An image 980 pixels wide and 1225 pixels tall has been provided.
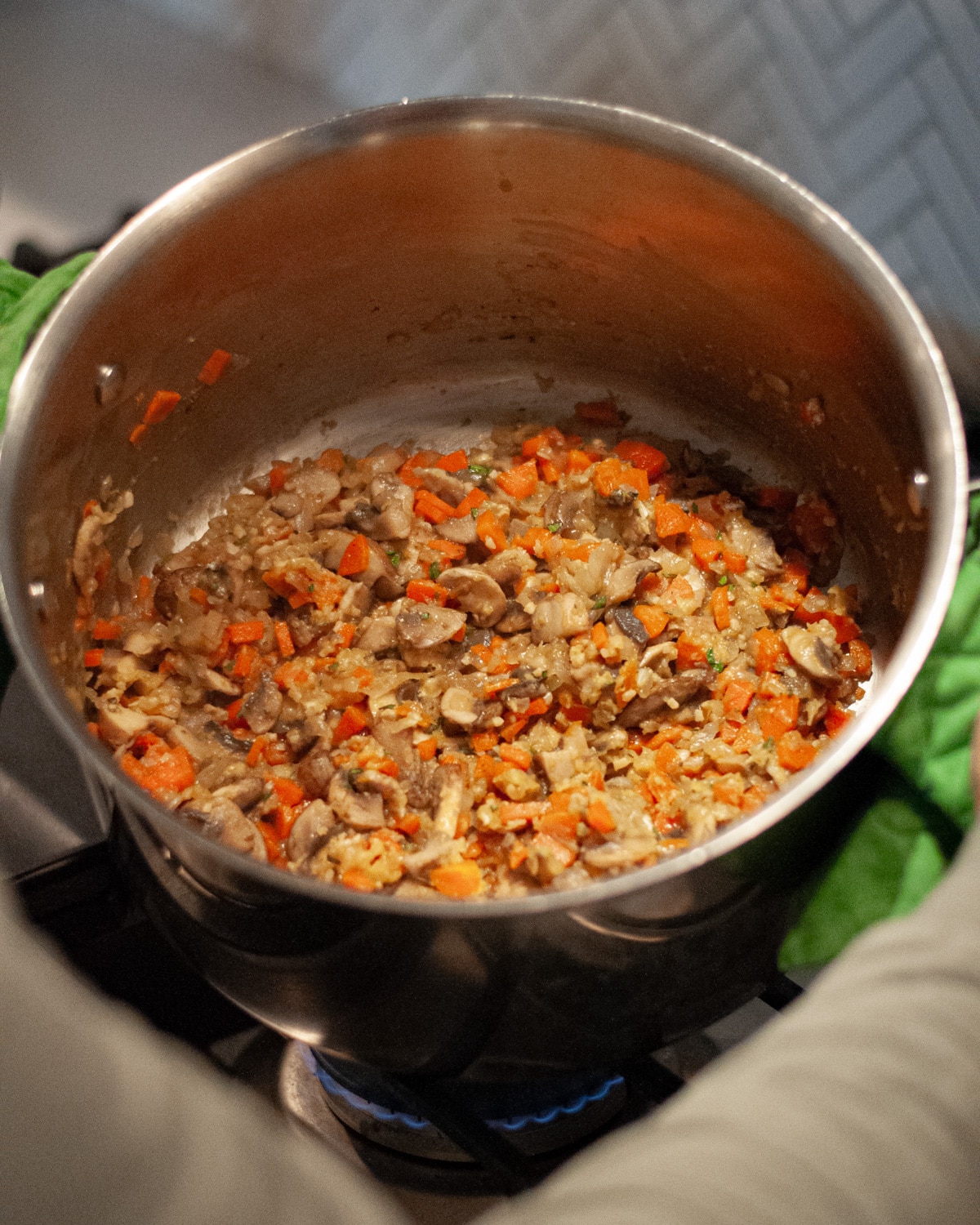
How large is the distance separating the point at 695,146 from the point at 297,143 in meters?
0.57

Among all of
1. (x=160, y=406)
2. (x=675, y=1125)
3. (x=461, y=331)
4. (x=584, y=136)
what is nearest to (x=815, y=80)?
(x=584, y=136)

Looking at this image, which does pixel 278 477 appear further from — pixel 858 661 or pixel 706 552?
pixel 858 661

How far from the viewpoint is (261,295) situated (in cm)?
162

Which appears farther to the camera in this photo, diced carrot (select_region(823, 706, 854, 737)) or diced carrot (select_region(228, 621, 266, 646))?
diced carrot (select_region(228, 621, 266, 646))

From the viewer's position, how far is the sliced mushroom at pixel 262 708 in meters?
1.53

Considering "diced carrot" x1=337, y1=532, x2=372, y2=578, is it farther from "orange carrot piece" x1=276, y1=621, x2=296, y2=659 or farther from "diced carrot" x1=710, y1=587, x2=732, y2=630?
"diced carrot" x1=710, y1=587, x2=732, y2=630

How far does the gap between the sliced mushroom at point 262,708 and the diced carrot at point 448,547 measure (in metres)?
0.40

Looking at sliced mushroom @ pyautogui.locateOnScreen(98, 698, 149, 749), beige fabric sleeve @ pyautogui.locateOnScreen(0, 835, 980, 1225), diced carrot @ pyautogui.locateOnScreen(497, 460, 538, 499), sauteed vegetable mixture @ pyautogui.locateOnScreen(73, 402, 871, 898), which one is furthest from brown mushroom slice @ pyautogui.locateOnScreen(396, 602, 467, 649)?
beige fabric sleeve @ pyautogui.locateOnScreen(0, 835, 980, 1225)

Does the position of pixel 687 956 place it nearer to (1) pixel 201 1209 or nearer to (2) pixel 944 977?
(2) pixel 944 977

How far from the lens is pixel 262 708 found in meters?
1.54

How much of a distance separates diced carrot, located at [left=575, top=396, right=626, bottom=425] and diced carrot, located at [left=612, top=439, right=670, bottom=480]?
88mm

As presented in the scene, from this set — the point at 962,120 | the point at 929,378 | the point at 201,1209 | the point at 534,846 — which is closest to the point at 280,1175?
the point at 201,1209

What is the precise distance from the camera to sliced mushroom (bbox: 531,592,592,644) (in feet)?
5.16

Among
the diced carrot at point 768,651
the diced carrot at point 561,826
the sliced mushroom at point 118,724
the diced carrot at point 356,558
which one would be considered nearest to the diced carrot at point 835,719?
the diced carrot at point 768,651
